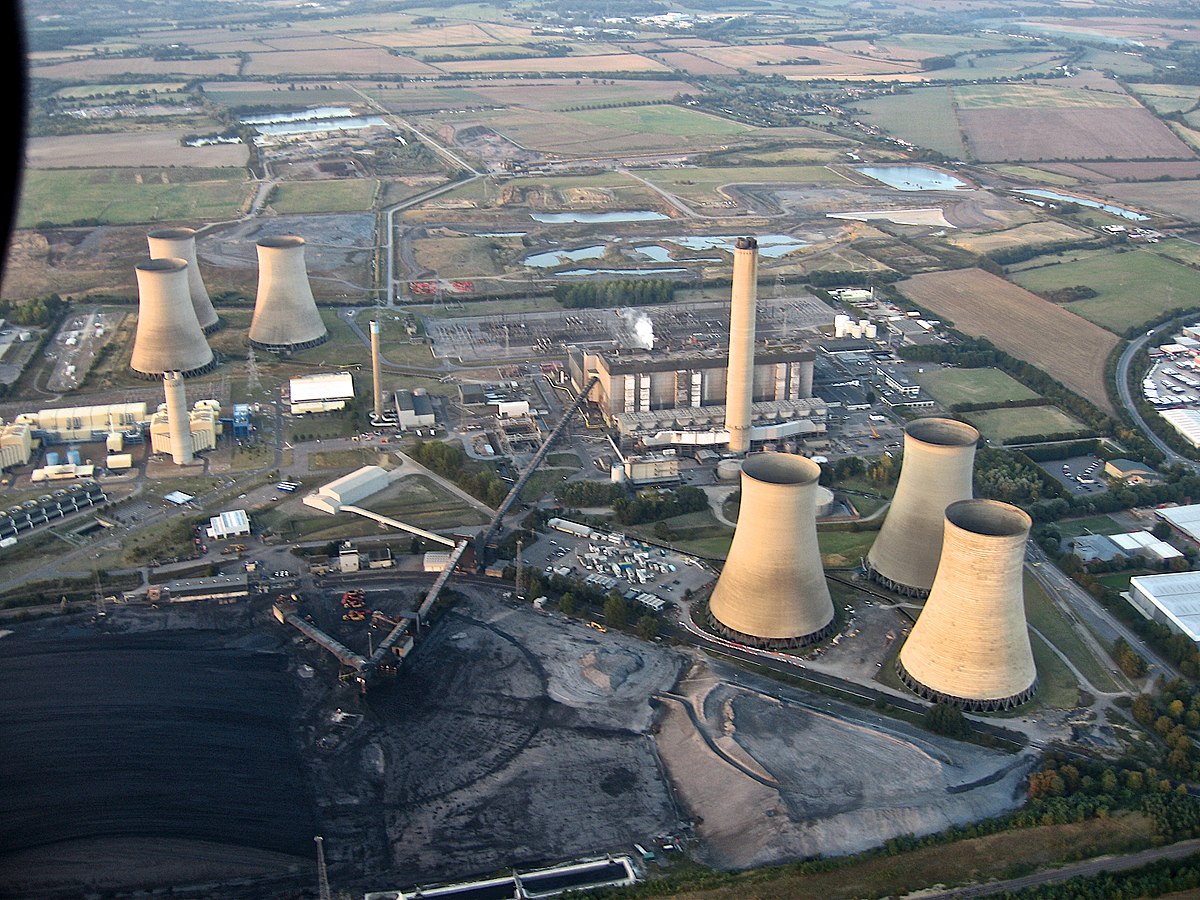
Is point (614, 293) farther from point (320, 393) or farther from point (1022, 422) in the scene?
point (1022, 422)

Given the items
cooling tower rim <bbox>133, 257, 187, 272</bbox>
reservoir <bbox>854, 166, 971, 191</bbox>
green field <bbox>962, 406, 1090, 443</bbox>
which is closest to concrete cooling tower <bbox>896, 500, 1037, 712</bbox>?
green field <bbox>962, 406, 1090, 443</bbox>

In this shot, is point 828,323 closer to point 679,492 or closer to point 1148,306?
point 1148,306

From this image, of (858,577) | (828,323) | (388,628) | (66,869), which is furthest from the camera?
(828,323)

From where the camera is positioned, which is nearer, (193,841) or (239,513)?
(193,841)

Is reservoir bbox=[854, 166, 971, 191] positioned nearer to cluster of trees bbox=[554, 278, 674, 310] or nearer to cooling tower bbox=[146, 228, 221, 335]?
cluster of trees bbox=[554, 278, 674, 310]

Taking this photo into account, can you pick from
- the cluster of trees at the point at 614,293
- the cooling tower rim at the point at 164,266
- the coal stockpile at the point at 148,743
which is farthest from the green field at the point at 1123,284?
the coal stockpile at the point at 148,743

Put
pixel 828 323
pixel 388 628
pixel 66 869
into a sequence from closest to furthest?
pixel 66 869 < pixel 388 628 < pixel 828 323

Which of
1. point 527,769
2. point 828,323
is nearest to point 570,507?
point 527,769
